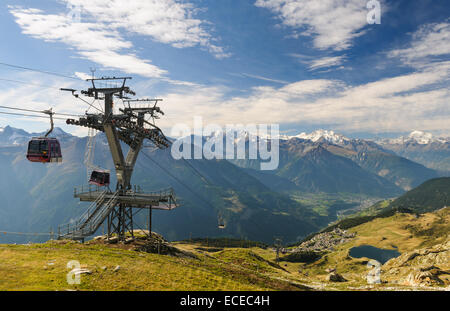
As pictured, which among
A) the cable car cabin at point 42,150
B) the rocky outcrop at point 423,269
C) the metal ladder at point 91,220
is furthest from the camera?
the cable car cabin at point 42,150

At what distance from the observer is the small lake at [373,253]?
5620 inches

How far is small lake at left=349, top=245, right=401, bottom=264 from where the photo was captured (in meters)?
143

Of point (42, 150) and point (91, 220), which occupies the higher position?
point (42, 150)

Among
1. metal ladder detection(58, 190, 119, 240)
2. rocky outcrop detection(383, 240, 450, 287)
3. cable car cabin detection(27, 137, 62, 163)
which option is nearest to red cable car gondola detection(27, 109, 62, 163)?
cable car cabin detection(27, 137, 62, 163)

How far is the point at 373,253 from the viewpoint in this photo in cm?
15300

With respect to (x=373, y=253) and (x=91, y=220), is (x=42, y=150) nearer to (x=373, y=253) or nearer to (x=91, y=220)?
(x=91, y=220)

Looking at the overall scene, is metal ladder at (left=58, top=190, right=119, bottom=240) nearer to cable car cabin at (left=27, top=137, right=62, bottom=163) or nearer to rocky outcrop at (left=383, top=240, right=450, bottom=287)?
cable car cabin at (left=27, top=137, right=62, bottom=163)

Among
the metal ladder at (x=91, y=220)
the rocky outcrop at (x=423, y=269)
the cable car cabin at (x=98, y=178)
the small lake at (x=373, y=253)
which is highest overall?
the cable car cabin at (x=98, y=178)

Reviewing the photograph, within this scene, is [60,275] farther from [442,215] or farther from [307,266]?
[442,215]

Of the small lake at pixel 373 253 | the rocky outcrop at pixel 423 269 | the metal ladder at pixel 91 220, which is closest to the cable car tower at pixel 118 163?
the metal ladder at pixel 91 220

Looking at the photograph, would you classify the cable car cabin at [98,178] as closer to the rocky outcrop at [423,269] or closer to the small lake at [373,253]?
the rocky outcrop at [423,269]

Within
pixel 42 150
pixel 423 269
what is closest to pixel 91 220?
pixel 42 150
